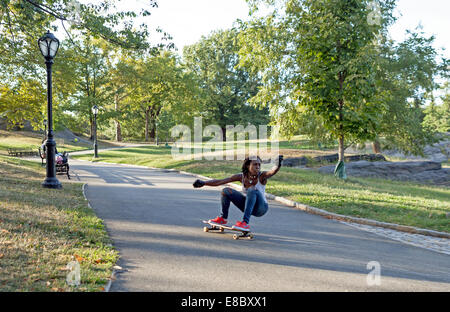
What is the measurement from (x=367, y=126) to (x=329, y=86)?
249 cm

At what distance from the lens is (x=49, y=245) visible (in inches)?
213

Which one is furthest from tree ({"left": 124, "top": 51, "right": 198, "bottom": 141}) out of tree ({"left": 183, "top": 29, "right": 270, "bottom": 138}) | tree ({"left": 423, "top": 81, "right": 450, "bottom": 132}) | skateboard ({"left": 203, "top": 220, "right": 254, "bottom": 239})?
skateboard ({"left": 203, "top": 220, "right": 254, "bottom": 239})

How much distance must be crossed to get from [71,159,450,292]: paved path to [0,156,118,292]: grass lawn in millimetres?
293

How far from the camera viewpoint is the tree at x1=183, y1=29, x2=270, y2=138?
62.0m

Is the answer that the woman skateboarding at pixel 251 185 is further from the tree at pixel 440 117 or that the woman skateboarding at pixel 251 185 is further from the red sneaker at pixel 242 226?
the tree at pixel 440 117

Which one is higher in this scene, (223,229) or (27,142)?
(27,142)

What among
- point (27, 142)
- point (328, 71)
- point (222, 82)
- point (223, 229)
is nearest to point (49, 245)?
point (223, 229)

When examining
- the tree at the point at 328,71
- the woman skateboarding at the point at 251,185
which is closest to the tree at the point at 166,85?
the tree at the point at 328,71

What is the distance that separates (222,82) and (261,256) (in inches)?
2388

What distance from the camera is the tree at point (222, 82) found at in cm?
6200

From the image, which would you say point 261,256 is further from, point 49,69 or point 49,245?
point 49,69

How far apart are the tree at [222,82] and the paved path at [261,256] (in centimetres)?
5229

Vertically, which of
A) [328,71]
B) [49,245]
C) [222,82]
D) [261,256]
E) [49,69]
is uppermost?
[222,82]

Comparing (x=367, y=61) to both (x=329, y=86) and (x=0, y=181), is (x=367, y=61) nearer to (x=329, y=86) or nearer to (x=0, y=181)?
(x=329, y=86)
